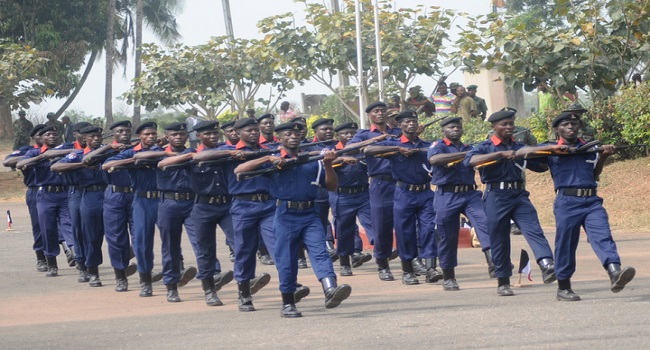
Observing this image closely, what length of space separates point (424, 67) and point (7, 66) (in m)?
11.9

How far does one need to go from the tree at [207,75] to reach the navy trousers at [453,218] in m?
18.7

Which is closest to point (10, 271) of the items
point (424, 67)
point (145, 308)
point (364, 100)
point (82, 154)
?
point (82, 154)

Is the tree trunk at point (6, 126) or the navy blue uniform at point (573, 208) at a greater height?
the tree trunk at point (6, 126)

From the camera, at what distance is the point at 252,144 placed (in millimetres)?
11938

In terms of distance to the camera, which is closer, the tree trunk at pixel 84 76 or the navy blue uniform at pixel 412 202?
the navy blue uniform at pixel 412 202

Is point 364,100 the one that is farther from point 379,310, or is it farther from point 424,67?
point 379,310

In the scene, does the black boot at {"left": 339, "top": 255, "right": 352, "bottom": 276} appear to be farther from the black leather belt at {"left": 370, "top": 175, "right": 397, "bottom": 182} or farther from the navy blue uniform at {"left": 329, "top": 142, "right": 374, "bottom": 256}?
the black leather belt at {"left": 370, "top": 175, "right": 397, "bottom": 182}

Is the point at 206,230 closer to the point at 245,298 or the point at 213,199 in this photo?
the point at 213,199

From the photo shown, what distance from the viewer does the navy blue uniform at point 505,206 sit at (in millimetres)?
11844

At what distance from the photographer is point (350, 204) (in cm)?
1498

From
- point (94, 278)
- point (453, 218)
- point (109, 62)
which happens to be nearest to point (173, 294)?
point (94, 278)

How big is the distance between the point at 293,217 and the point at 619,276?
9.98ft

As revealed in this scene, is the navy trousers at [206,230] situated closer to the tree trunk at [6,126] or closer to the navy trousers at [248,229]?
the navy trousers at [248,229]

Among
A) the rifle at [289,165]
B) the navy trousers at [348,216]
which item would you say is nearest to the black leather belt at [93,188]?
the navy trousers at [348,216]
